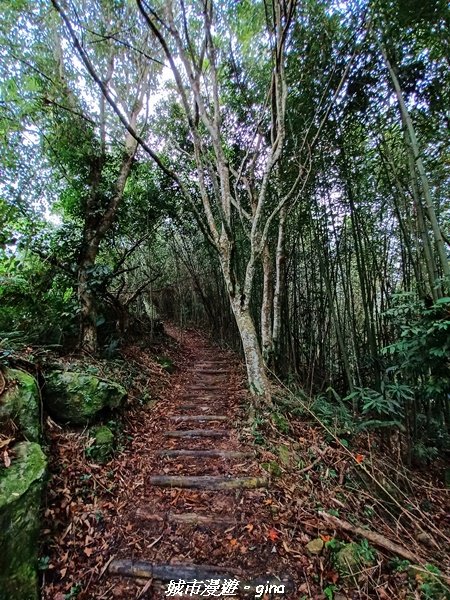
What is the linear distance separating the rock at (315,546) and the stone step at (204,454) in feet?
2.66

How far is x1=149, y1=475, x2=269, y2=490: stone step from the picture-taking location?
2211 mm

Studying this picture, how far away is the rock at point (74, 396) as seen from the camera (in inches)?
100

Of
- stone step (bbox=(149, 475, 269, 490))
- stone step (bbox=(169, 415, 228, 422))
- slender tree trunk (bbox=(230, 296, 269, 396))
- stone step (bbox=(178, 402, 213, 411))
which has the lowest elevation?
stone step (bbox=(149, 475, 269, 490))

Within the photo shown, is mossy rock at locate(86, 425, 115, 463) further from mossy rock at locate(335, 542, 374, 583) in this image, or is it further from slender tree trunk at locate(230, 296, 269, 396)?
mossy rock at locate(335, 542, 374, 583)

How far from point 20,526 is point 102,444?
37.2 inches

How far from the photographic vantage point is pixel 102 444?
252cm

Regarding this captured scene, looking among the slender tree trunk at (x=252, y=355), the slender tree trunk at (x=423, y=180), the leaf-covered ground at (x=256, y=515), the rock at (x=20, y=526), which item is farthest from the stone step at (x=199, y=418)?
the slender tree trunk at (x=423, y=180)

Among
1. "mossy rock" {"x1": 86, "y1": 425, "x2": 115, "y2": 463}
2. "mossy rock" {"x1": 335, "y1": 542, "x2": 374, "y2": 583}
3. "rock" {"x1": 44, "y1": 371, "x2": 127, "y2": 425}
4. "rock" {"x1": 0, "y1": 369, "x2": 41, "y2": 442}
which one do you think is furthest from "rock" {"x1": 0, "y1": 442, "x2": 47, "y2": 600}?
"mossy rock" {"x1": 335, "y1": 542, "x2": 374, "y2": 583}

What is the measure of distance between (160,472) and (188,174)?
538cm

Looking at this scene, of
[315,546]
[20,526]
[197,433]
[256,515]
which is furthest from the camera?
[197,433]

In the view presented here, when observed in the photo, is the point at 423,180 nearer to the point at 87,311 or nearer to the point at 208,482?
the point at 208,482

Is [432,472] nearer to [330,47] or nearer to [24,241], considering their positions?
[330,47]

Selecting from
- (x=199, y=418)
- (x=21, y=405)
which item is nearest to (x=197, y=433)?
(x=199, y=418)

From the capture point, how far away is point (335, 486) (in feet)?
7.43
